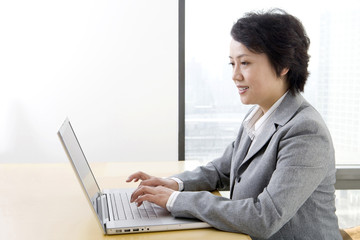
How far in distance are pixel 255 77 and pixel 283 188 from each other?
1.28 feet

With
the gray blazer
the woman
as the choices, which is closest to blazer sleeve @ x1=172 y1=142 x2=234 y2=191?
the woman

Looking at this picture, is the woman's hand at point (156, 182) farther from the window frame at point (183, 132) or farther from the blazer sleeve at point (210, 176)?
the window frame at point (183, 132)

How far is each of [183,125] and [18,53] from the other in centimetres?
112

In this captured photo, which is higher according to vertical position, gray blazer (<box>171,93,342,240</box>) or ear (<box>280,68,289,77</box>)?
ear (<box>280,68,289,77</box>)

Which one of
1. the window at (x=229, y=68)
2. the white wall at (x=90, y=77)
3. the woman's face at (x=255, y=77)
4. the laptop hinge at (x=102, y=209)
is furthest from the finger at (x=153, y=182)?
the window at (x=229, y=68)

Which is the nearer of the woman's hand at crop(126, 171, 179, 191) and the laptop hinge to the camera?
the laptop hinge

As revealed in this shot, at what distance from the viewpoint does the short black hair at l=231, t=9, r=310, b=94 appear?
1353mm

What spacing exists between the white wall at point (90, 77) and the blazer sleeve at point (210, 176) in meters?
1.13

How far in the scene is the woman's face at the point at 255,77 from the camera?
1.38m

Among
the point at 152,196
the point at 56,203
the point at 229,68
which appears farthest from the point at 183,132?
the point at 152,196

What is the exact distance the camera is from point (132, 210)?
133 cm

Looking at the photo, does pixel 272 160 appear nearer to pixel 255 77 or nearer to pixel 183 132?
pixel 255 77

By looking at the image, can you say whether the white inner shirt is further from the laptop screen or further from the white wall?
the white wall

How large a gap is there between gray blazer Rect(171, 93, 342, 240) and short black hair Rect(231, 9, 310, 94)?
11 cm
